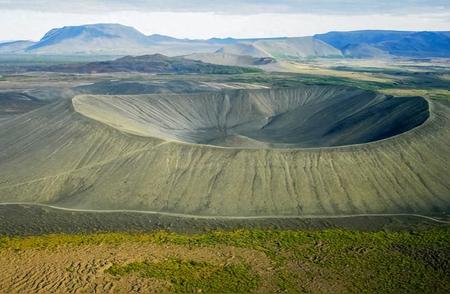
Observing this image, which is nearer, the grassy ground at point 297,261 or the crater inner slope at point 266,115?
the grassy ground at point 297,261

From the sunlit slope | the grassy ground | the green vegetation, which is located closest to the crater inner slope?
the sunlit slope

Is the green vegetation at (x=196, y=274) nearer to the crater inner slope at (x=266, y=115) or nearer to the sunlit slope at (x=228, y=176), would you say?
the sunlit slope at (x=228, y=176)

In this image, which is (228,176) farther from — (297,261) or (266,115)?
(266,115)

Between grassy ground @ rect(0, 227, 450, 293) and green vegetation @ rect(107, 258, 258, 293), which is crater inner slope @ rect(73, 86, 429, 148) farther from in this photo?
green vegetation @ rect(107, 258, 258, 293)

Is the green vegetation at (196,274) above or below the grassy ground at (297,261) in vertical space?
above

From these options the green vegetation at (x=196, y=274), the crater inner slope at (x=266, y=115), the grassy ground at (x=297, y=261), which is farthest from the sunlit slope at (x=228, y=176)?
the green vegetation at (x=196, y=274)

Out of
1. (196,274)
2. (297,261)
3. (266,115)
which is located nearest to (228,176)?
(297,261)
